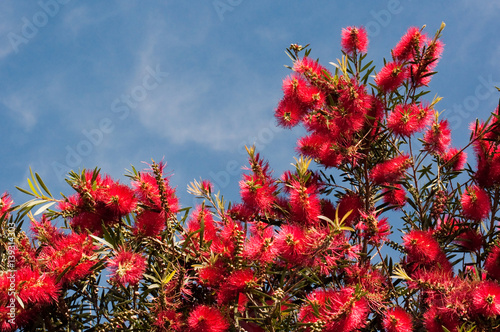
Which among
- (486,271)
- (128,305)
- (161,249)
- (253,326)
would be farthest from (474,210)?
(128,305)

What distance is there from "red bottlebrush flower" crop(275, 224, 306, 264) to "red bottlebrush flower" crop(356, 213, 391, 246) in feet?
1.85

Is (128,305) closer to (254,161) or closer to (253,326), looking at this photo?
(253,326)

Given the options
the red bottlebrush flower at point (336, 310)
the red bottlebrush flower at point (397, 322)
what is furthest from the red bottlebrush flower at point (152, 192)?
the red bottlebrush flower at point (397, 322)

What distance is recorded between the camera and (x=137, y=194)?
2.66 metres

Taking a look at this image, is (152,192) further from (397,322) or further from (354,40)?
(354,40)

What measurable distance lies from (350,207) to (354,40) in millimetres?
1159

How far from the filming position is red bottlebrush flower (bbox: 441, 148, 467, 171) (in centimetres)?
348

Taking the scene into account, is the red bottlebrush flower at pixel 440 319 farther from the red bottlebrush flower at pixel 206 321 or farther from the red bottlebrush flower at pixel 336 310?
the red bottlebrush flower at pixel 206 321

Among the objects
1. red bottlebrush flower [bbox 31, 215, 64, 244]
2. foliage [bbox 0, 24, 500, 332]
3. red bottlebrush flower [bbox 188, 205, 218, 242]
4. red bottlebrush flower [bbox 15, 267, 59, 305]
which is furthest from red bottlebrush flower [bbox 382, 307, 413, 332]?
red bottlebrush flower [bbox 31, 215, 64, 244]

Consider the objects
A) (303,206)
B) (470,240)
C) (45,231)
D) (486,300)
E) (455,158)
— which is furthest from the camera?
(455,158)

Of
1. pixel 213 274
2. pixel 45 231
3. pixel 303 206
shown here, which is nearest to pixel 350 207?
pixel 303 206

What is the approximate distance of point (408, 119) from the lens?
10.3 ft

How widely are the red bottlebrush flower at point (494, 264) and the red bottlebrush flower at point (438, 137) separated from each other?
73cm

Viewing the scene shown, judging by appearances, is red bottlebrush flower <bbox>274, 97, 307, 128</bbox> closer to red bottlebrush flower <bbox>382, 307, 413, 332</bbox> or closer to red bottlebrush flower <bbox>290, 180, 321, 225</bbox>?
red bottlebrush flower <bbox>290, 180, 321, 225</bbox>
